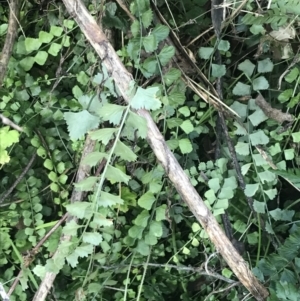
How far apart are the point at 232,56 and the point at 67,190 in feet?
1.34

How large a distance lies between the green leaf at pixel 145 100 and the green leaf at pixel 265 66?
279 millimetres

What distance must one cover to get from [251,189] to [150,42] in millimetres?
302

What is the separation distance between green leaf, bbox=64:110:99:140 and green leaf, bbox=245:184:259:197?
288mm

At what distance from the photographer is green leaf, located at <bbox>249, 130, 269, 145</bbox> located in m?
0.76

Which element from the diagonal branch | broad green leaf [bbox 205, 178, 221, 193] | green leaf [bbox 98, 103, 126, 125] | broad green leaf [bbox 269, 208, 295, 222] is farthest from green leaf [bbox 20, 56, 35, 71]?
broad green leaf [bbox 269, 208, 295, 222]

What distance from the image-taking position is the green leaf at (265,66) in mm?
766

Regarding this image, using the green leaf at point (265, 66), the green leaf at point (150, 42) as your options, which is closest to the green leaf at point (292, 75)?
the green leaf at point (265, 66)

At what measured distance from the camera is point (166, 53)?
0.69 metres

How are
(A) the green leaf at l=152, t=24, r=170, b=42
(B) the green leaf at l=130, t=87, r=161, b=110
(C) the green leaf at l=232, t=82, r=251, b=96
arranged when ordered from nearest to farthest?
(B) the green leaf at l=130, t=87, r=161, b=110
(A) the green leaf at l=152, t=24, r=170, b=42
(C) the green leaf at l=232, t=82, r=251, b=96

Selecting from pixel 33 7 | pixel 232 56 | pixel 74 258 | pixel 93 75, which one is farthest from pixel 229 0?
pixel 74 258

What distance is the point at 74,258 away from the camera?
603mm

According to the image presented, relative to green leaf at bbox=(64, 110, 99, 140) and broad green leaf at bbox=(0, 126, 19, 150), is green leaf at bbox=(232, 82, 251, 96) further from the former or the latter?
broad green leaf at bbox=(0, 126, 19, 150)

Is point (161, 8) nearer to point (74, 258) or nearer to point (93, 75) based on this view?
point (93, 75)

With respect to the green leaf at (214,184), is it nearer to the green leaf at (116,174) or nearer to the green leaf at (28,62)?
the green leaf at (116,174)
